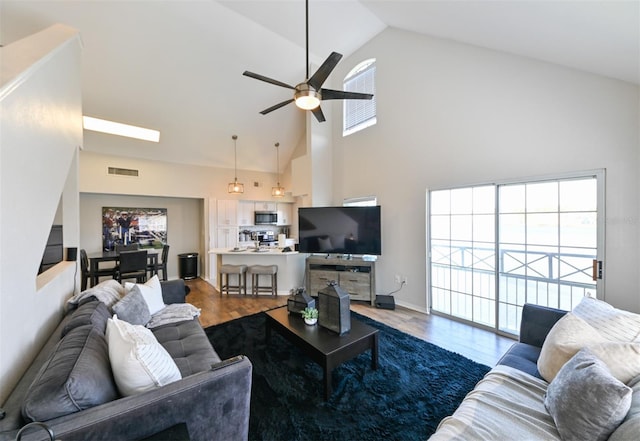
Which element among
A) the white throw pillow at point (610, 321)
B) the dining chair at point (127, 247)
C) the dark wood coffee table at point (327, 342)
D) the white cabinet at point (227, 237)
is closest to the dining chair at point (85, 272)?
the dining chair at point (127, 247)

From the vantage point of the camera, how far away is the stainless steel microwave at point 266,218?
22.1 feet

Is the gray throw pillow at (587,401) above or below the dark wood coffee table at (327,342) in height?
above

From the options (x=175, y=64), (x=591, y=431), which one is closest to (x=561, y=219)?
(x=591, y=431)

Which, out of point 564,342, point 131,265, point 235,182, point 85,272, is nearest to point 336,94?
point 564,342

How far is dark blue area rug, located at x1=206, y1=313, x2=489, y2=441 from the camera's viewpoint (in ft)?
5.61

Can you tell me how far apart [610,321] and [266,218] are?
246 inches

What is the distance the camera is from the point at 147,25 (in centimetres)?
353

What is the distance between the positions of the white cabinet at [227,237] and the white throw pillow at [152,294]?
3494 mm

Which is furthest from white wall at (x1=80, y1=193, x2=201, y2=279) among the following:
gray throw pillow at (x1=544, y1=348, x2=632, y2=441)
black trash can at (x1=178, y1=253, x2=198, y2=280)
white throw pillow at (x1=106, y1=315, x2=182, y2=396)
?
gray throw pillow at (x1=544, y1=348, x2=632, y2=441)

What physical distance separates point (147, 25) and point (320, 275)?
4.62 m

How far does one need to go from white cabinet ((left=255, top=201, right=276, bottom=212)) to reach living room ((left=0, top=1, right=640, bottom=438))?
192cm

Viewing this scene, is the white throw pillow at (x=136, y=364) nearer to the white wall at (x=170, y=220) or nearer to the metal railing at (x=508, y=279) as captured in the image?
the metal railing at (x=508, y=279)

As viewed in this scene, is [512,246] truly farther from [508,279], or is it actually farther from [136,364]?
[136,364]

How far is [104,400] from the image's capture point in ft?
3.75
